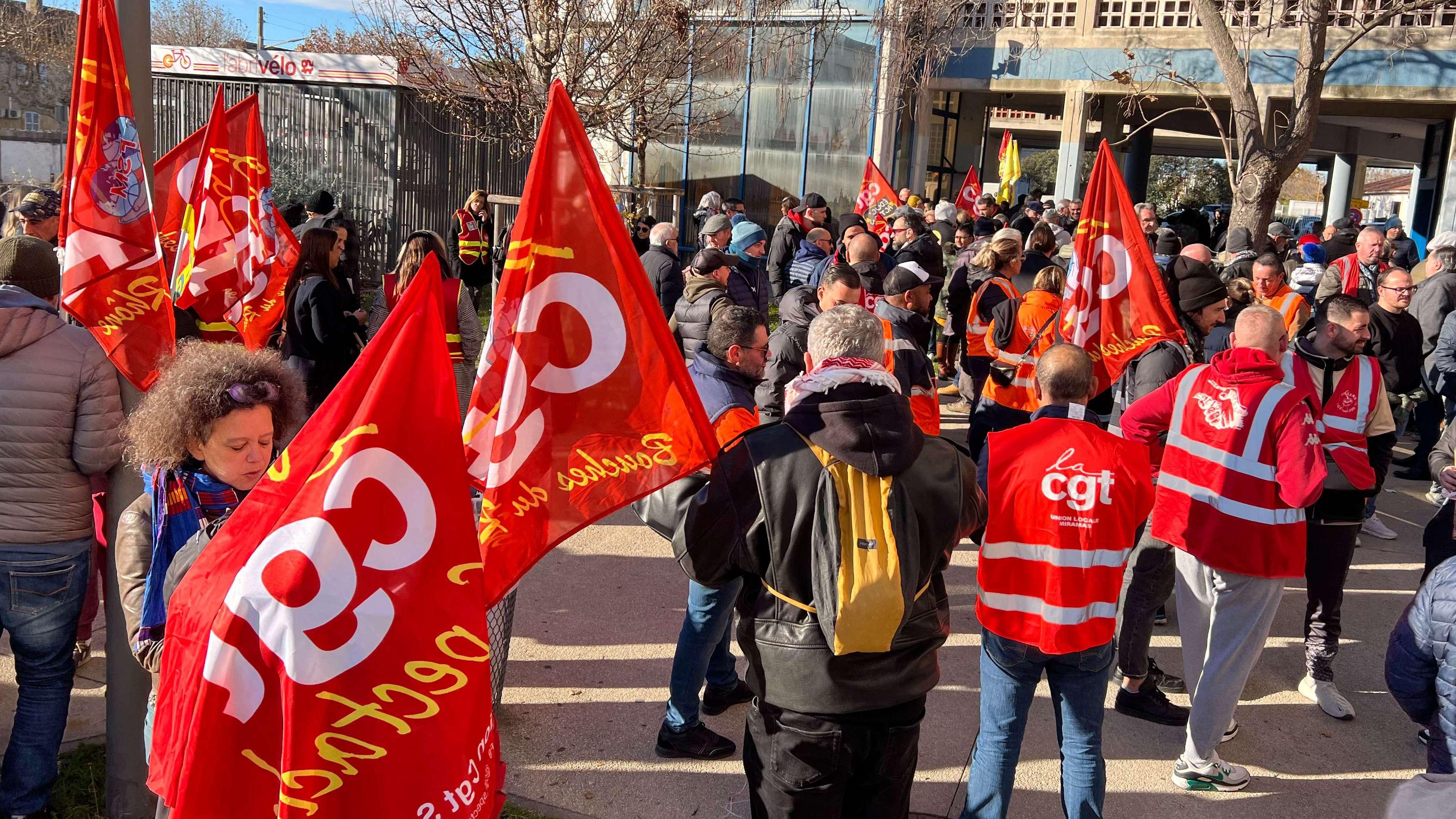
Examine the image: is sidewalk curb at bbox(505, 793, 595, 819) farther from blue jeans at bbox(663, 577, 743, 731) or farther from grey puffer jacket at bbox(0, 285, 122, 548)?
grey puffer jacket at bbox(0, 285, 122, 548)

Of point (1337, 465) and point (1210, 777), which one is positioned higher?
point (1337, 465)

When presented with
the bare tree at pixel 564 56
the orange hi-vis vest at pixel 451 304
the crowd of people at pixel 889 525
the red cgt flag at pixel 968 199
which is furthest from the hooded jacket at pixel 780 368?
the red cgt flag at pixel 968 199

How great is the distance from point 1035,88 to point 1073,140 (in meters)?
1.21

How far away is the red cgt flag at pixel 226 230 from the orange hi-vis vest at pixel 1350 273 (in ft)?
24.2

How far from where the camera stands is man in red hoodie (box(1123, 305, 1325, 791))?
13.3ft

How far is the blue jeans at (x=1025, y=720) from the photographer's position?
3.53 meters

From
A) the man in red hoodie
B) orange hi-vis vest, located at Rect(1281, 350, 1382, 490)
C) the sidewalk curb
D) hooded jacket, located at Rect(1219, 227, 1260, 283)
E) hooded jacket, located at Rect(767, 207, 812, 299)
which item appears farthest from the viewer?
hooded jacket, located at Rect(767, 207, 812, 299)

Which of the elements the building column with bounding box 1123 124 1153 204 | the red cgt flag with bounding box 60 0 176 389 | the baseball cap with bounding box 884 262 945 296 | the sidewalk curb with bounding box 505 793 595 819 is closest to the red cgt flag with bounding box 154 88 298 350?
the red cgt flag with bounding box 60 0 176 389

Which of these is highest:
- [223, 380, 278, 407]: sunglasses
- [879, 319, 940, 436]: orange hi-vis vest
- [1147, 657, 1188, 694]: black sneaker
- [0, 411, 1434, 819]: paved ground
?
[223, 380, 278, 407]: sunglasses

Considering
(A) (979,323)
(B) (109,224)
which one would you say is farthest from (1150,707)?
(B) (109,224)

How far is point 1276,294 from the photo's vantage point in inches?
261

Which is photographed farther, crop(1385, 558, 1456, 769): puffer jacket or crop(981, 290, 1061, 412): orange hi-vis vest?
crop(981, 290, 1061, 412): orange hi-vis vest

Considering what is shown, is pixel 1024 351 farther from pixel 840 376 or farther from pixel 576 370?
pixel 576 370

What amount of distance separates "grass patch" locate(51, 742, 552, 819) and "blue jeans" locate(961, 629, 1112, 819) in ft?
5.00
